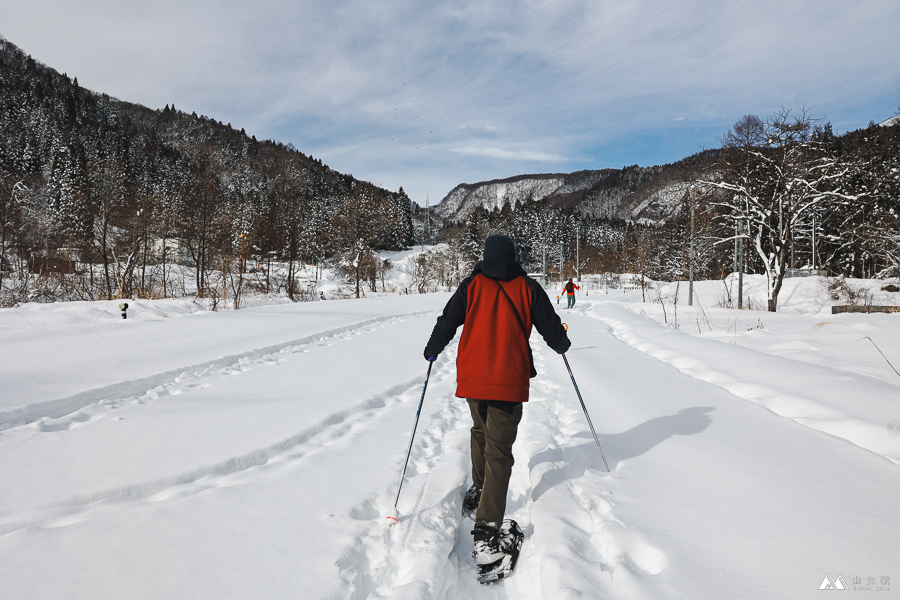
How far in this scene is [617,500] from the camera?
2.82m

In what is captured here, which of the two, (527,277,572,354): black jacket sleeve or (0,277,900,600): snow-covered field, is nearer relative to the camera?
(0,277,900,600): snow-covered field

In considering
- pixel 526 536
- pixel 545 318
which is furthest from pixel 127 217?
pixel 526 536

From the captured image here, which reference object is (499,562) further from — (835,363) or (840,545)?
(835,363)

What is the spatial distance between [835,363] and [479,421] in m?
6.99

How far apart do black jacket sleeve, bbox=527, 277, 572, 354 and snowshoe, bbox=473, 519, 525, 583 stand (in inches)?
45.8

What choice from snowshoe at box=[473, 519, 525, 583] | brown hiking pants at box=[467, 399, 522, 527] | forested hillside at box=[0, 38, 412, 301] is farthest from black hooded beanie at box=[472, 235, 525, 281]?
forested hillside at box=[0, 38, 412, 301]

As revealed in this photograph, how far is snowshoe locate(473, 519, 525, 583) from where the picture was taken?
2.25m

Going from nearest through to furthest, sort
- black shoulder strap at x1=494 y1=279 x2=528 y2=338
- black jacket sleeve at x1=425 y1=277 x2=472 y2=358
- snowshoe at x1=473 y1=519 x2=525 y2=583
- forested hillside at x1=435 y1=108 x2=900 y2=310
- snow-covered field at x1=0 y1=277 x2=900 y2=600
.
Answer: snow-covered field at x1=0 y1=277 x2=900 y2=600 < snowshoe at x1=473 y1=519 x2=525 y2=583 < black shoulder strap at x1=494 y1=279 x2=528 y2=338 < black jacket sleeve at x1=425 y1=277 x2=472 y2=358 < forested hillside at x1=435 y1=108 x2=900 y2=310

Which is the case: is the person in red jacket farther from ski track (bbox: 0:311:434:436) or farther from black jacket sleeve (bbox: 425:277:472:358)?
ski track (bbox: 0:311:434:436)

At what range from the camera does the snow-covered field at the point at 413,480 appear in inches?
81.1

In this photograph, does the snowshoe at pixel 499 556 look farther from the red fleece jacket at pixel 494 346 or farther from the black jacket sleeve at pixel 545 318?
the black jacket sleeve at pixel 545 318

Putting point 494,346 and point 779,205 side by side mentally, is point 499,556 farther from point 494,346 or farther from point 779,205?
point 779,205

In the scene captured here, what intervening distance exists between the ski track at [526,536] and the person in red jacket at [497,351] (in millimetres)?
271

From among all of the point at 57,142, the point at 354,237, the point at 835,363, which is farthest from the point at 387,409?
the point at 57,142
